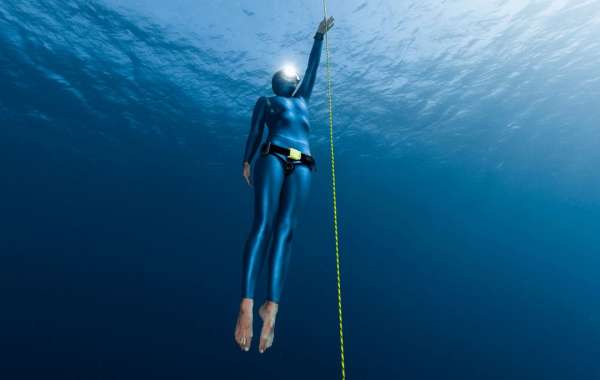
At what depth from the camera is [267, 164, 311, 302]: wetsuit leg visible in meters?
2.58

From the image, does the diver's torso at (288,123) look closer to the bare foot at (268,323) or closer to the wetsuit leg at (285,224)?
the wetsuit leg at (285,224)

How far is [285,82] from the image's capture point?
355cm

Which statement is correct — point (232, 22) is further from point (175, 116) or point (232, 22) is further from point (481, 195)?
point (481, 195)

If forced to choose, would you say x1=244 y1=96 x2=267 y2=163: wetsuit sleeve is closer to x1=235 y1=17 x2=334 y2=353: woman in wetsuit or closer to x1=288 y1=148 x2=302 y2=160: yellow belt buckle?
x1=235 y1=17 x2=334 y2=353: woman in wetsuit

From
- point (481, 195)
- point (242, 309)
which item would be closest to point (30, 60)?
point (242, 309)

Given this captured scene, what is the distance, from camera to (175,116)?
18.3 m

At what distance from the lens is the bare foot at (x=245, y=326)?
7.70ft

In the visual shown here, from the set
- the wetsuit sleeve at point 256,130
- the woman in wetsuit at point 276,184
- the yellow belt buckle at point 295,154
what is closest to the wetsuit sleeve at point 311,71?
the woman in wetsuit at point 276,184

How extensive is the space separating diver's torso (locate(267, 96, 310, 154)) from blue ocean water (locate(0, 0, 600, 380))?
25.9 ft

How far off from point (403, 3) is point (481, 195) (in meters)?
26.2

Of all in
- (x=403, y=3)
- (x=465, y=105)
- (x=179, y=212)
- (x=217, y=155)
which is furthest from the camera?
(x=179, y=212)

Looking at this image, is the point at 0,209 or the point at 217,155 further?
the point at 0,209

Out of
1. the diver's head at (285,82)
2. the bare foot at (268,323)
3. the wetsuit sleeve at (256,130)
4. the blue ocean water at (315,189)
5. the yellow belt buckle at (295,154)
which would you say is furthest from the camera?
the blue ocean water at (315,189)

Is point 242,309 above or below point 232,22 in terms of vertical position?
below
